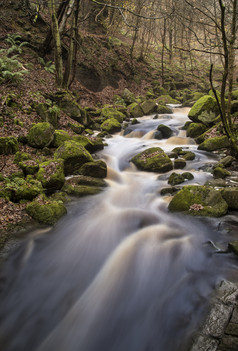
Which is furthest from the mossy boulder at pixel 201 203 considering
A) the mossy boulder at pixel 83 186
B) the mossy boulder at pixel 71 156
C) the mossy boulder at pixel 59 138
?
the mossy boulder at pixel 59 138

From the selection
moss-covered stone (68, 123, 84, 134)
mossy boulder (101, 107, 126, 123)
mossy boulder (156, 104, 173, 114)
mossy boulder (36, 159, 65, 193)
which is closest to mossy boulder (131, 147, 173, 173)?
moss-covered stone (68, 123, 84, 134)

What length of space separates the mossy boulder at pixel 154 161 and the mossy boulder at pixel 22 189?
14.9ft

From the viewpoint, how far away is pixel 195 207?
5.83 meters

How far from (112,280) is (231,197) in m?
3.65

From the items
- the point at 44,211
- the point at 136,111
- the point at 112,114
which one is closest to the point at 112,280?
the point at 44,211

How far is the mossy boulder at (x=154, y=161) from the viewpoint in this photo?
886 cm

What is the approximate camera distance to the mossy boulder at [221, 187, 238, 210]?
5703 millimetres

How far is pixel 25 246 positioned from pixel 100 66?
62.1ft

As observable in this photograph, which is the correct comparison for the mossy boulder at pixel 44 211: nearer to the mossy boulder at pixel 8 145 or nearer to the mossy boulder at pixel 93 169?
the mossy boulder at pixel 93 169

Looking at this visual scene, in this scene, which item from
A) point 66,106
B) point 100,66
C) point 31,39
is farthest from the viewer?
point 100,66

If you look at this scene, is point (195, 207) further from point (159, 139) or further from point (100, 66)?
point (100, 66)

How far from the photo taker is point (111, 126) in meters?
14.0

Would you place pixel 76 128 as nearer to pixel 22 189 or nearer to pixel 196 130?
pixel 22 189

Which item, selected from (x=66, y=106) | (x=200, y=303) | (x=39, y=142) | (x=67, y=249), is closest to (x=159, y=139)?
(x=66, y=106)
